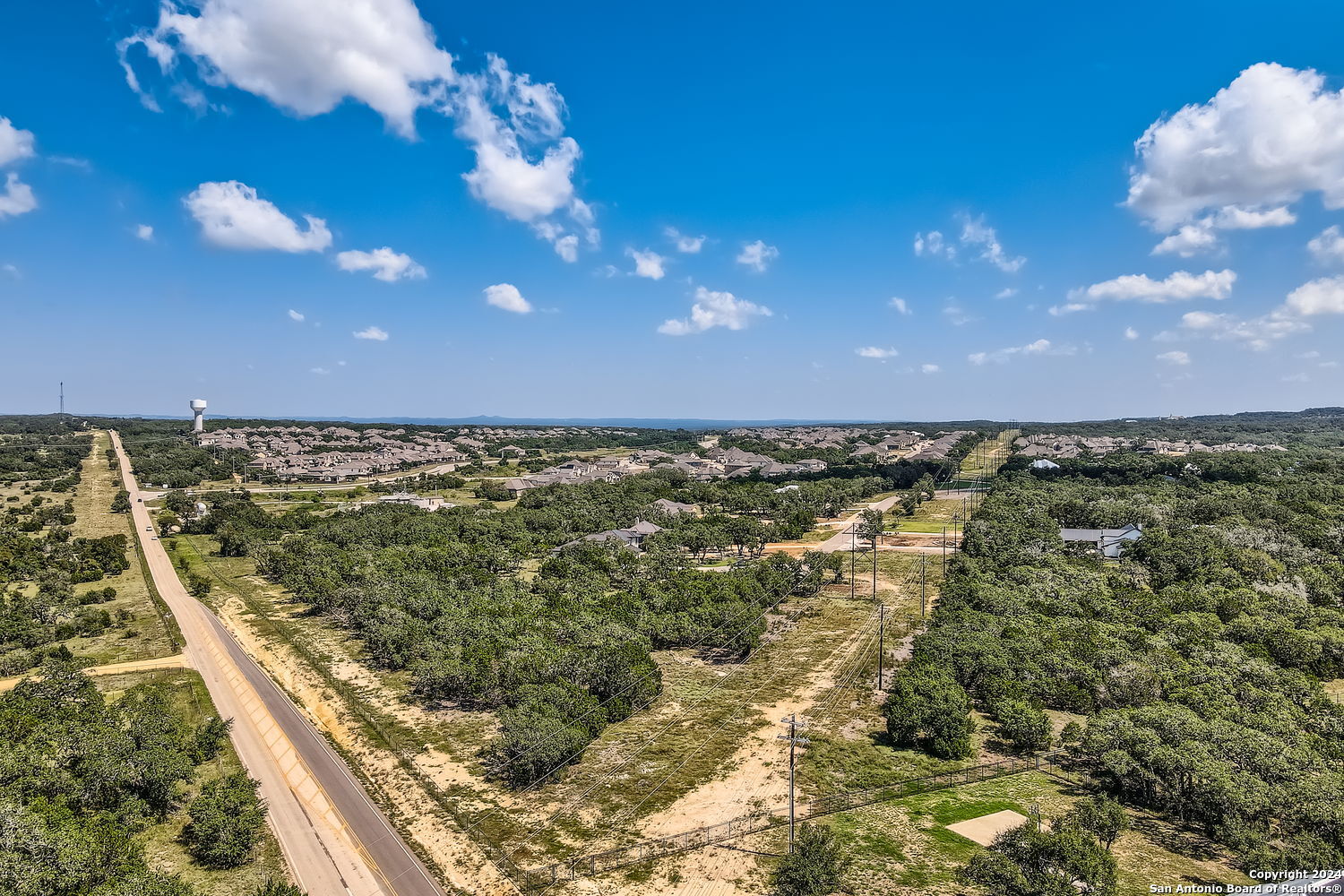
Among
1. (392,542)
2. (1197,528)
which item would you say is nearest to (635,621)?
(392,542)

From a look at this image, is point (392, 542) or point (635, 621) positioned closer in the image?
point (635, 621)

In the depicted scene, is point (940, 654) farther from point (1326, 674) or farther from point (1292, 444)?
point (1292, 444)

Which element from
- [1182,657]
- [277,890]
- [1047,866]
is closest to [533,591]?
[277,890]

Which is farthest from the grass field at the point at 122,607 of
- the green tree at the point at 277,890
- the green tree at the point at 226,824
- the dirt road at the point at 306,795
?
the green tree at the point at 277,890

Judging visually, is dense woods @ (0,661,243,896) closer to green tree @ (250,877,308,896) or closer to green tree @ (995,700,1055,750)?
green tree @ (250,877,308,896)

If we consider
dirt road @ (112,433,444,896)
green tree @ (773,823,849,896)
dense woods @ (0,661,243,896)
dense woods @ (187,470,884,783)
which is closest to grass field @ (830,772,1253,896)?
green tree @ (773,823,849,896)

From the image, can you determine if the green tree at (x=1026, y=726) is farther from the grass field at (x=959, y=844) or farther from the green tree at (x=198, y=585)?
the green tree at (x=198, y=585)

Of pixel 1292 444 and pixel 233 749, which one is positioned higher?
pixel 1292 444
